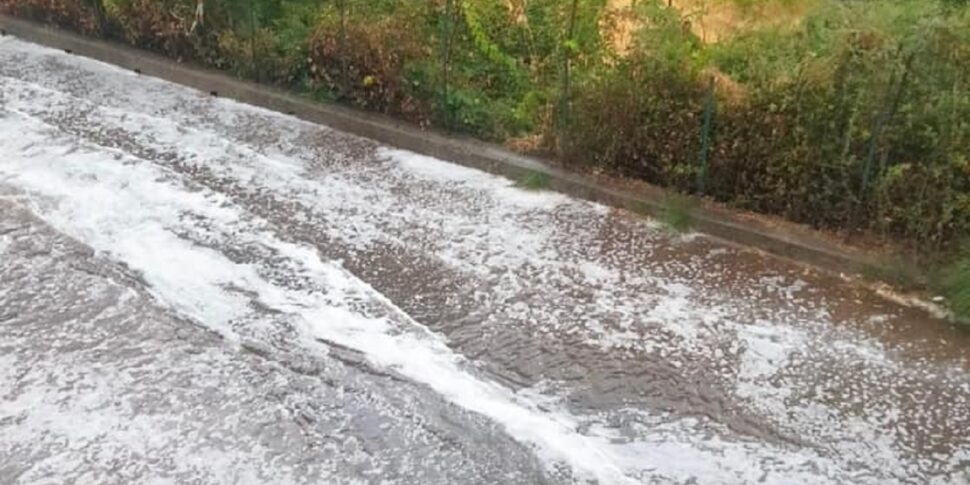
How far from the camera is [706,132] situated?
5066 millimetres

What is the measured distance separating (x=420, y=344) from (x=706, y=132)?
1.98m

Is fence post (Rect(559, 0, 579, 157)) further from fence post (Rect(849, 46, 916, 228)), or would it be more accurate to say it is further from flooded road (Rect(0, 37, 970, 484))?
fence post (Rect(849, 46, 916, 228))

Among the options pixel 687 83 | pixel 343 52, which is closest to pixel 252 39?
pixel 343 52

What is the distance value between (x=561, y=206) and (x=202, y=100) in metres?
3.14

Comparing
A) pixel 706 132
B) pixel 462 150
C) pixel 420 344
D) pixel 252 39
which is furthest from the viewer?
pixel 252 39

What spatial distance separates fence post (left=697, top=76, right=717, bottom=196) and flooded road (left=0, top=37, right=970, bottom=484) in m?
0.36

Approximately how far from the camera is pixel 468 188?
574cm

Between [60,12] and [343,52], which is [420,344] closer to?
[343,52]

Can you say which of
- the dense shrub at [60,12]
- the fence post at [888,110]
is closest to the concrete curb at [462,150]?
the dense shrub at [60,12]

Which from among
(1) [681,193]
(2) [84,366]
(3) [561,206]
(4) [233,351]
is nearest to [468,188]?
(3) [561,206]

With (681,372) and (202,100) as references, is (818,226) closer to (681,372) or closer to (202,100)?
(681,372)

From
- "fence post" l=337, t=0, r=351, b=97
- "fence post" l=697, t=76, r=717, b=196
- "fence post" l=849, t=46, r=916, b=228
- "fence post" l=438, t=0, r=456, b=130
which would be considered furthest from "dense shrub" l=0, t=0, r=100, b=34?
"fence post" l=849, t=46, r=916, b=228

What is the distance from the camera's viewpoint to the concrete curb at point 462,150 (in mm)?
4848

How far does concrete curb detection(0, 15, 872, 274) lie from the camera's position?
4.85 meters
